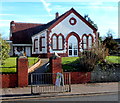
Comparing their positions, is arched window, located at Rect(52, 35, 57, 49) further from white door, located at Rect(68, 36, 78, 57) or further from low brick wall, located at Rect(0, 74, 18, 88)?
low brick wall, located at Rect(0, 74, 18, 88)

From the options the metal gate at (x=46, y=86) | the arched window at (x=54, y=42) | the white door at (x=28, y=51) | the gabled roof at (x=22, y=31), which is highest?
the gabled roof at (x=22, y=31)

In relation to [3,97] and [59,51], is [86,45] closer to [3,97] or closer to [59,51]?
[59,51]

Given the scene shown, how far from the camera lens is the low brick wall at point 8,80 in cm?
1374

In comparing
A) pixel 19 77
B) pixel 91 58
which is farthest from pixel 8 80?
pixel 91 58

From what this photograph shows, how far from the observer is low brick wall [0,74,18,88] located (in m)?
13.7

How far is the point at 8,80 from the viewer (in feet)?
45.6

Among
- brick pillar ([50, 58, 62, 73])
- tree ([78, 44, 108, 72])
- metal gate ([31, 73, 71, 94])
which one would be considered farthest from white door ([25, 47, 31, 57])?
brick pillar ([50, 58, 62, 73])

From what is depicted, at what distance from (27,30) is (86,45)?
13199mm

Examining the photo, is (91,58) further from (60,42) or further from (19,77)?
(60,42)

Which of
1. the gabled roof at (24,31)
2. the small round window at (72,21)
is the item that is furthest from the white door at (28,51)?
the small round window at (72,21)

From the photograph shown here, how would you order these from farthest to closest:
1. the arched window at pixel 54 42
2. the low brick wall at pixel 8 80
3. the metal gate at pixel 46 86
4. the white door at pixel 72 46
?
the white door at pixel 72 46 < the arched window at pixel 54 42 < the low brick wall at pixel 8 80 < the metal gate at pixel 46 86

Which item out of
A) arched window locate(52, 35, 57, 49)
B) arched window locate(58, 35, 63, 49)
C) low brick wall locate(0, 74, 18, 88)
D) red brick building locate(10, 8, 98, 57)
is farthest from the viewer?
arched window locate(58, 35, 63, 49)

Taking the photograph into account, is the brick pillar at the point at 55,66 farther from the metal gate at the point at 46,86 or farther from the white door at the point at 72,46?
the white door at the point at 72,46

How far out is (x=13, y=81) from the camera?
14.0 metres
